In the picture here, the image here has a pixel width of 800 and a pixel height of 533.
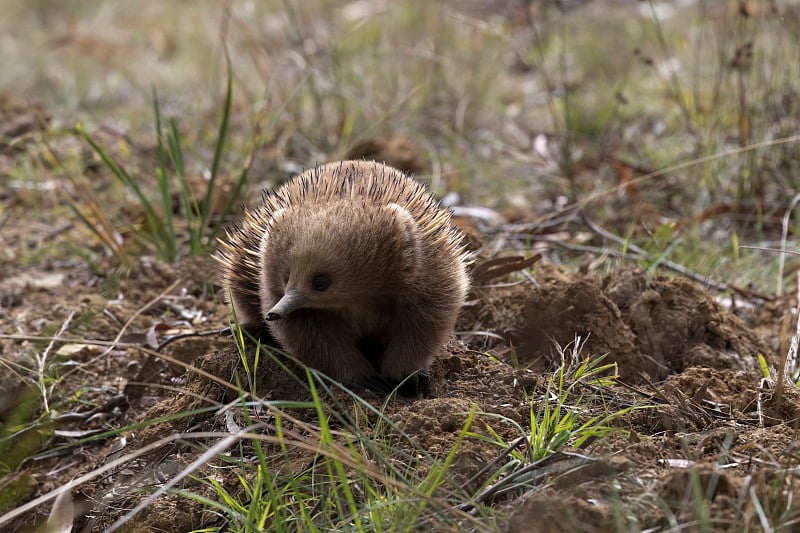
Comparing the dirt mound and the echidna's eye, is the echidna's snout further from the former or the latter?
the dirt mound

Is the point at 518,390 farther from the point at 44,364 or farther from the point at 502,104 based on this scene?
the point at 502,104

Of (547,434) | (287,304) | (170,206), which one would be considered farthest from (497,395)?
(170,206)

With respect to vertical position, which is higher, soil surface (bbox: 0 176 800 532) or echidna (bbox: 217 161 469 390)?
echidna (bbox: 217 161 469 390)

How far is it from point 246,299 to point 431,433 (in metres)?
0.91

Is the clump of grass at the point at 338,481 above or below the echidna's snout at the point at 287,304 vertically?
below

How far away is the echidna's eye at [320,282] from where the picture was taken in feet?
7.80

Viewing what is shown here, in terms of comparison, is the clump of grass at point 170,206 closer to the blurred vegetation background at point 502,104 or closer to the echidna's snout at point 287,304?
the blurred vegetation background at point 502,104

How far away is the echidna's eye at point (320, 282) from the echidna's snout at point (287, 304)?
0.04 metres

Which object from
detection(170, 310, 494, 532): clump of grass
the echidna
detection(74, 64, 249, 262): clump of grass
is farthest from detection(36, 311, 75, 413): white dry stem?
detection(170, 310, 494, 532): clump of grass

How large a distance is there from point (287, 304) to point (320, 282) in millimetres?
110

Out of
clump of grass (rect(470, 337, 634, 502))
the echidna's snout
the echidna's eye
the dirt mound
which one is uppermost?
the echidna's eye

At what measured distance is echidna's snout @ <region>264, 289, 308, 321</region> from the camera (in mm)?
2311

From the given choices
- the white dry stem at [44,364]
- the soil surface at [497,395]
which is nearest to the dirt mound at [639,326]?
the soil surface at [497,395]

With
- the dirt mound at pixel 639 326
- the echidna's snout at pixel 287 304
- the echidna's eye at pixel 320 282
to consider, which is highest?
the echidna's eye at pixel 320 282
